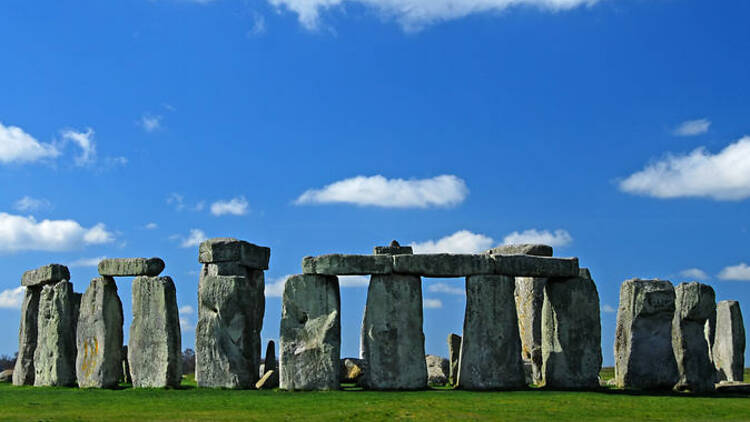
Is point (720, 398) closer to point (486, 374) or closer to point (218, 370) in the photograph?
point (486, 374)

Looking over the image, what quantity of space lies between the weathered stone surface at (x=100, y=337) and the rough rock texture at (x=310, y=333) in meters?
4.22

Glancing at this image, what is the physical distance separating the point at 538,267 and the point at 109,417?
8970mm

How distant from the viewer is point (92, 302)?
66.8 ft

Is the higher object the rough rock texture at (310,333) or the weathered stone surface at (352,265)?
the weathered stone surface at (352,265)

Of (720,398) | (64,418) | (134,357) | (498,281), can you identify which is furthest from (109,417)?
(720,398)

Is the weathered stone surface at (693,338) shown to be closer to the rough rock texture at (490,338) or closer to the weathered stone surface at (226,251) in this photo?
the rough rock texture at (490,338)

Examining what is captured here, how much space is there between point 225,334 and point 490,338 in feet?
17.6

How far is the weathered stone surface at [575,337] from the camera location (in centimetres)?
1916

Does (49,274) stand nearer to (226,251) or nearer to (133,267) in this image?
(133,267)

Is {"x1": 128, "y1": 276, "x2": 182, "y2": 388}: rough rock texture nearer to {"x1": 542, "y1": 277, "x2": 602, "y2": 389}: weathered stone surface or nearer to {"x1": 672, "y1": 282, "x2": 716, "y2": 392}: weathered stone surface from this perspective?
{"x1": 542, "y1": 277, "x2": 602, "y2": 389}: weathered stone surface

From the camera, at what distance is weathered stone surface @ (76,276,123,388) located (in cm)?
1994

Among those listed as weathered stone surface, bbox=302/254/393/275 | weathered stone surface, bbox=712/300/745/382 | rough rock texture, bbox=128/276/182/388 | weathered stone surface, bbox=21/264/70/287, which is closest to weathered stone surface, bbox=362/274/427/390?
weathered stone surface, bbox=302/254/393/275

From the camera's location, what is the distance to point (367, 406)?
1492 cm

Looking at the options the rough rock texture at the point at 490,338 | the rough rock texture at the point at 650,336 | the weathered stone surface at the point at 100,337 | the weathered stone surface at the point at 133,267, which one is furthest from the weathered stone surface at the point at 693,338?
the weathered stone surface at the point at 100,337
